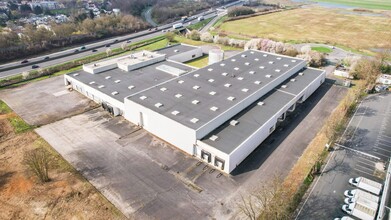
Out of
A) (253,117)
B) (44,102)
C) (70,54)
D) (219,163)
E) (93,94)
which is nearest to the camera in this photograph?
(219,163)

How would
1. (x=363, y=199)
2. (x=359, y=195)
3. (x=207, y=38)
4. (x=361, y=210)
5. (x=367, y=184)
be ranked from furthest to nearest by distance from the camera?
1. (x=207, y=38)
2. (x=367, y=184)
3. (x=359, y=195)
4. (x=363, y=199)
5. (x=361, y=210)

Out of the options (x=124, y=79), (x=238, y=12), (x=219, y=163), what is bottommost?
(x=219, y=163)

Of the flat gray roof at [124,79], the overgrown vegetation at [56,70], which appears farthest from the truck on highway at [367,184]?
the overgrown vegetation at [56,70]

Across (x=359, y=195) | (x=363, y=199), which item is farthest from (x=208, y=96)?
(x=363, y=199)

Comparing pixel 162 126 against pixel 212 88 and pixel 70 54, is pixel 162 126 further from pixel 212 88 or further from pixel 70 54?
pixel 70 54

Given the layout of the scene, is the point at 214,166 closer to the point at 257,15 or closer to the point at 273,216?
the point at 273,216

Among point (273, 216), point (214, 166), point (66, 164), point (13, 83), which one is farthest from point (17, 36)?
point (273, 216)
